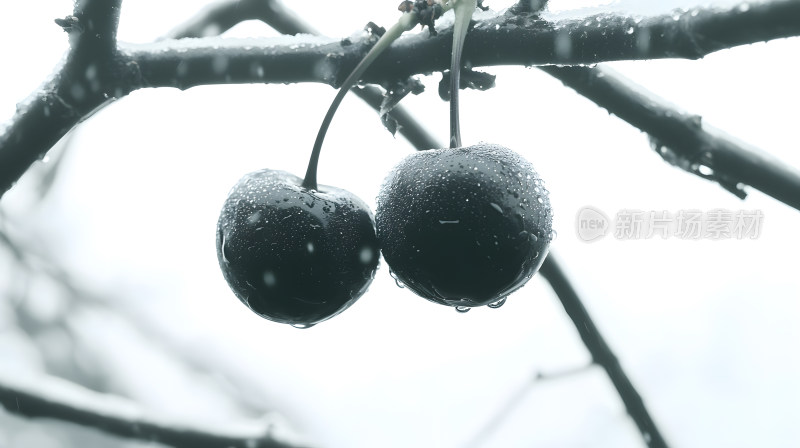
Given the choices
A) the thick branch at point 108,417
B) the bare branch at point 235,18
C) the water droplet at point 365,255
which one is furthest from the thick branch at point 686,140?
the thick branch at point 108,417

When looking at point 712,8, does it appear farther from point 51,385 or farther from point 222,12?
point 51,385

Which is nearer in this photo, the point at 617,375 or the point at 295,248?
the point at 295,248

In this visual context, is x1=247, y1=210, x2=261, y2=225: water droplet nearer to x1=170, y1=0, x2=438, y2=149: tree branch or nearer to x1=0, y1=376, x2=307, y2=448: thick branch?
x1=170, y1=0, x2=438, y2=149: tree branch

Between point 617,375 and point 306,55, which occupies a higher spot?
point 306,55

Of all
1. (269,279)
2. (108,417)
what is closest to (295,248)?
(269,279)

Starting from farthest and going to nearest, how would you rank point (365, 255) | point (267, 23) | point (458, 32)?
point (267, 23) → point (365, 255) → point (458, 32)

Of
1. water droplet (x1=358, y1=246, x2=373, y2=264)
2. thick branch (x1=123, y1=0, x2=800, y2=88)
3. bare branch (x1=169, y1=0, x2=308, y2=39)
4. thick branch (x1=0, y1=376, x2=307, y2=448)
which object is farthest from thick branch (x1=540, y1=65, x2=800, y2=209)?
thick branch (x1=0, y1=376, x2=307, y2=448)

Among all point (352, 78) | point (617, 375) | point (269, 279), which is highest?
point (352, 78)

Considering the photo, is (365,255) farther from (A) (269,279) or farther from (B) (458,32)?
(B) (458,32)
